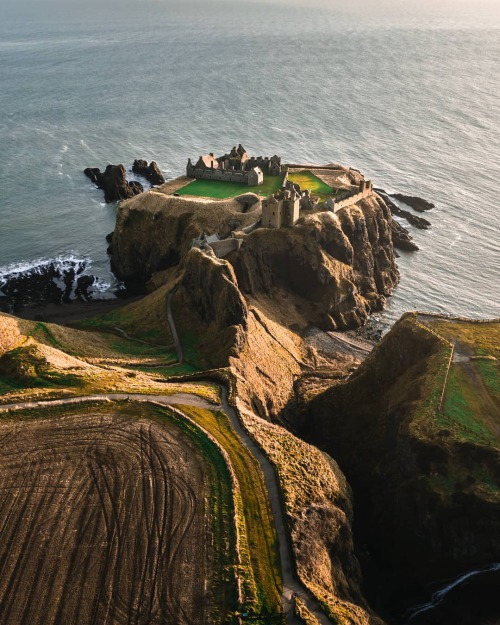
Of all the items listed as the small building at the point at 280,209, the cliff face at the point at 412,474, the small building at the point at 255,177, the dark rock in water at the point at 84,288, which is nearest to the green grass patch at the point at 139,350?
the cliff face at the point at 412,474

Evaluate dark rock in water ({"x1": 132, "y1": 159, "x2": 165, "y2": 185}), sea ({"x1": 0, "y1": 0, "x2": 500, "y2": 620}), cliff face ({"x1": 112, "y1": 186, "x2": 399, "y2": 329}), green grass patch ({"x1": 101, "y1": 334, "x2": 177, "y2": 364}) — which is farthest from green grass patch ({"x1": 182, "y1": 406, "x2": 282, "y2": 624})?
dark rock in water ({"x1": 132, "y1": 159, "x2": 165, "y2": 185})

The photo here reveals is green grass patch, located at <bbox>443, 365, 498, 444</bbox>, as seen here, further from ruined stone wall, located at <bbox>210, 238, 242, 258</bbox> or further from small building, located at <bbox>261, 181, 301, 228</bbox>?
small building, located at <bbox>261, 181, 301, 228</bbox>

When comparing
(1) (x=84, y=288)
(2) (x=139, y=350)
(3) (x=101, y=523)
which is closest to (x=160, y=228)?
(1) (x=84, y=288)

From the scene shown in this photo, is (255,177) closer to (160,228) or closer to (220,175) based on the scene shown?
(220,175)

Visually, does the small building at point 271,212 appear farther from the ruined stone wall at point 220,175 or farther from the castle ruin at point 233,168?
the ruined stone wall at point 220,175

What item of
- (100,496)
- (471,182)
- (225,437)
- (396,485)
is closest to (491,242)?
(471,182)
